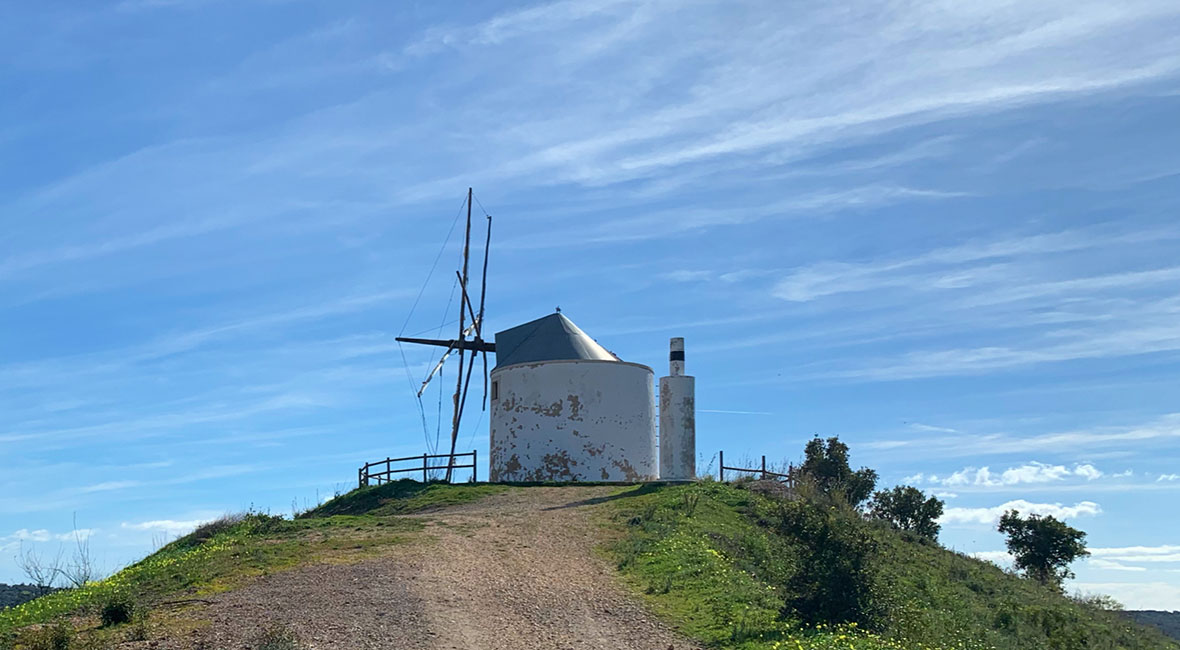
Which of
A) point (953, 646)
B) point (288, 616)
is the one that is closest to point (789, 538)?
point (953, 646)

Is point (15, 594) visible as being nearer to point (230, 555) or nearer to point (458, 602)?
point (230, 555)

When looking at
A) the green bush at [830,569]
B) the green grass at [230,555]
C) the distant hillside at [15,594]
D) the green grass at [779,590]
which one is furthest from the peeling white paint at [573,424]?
the green bush at [830,569]

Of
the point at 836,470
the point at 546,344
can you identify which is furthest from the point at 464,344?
the point at 836,470

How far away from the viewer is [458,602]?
21062 mm

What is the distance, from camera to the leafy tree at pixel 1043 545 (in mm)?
48125

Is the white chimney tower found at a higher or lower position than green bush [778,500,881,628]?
higher

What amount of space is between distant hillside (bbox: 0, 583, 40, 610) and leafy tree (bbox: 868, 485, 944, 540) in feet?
115

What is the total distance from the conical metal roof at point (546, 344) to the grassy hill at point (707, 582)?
28.2ft

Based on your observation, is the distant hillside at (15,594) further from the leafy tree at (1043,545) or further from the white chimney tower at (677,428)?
the leafy tree at (1043,545)

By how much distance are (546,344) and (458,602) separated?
25.7m

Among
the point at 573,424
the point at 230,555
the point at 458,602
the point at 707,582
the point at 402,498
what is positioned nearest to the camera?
the point at 458,602

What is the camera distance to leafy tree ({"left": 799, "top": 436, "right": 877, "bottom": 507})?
51844 millimetres

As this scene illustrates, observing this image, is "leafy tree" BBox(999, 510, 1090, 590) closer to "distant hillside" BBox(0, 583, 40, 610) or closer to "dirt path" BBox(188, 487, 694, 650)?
"dirt path" BBox(188, 487, 694, 650)

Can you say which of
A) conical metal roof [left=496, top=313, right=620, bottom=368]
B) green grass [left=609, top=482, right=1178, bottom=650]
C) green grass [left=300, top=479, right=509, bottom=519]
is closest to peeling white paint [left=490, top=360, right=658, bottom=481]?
conical metal roof [left=496, top=313, right=620, bottom=368]
